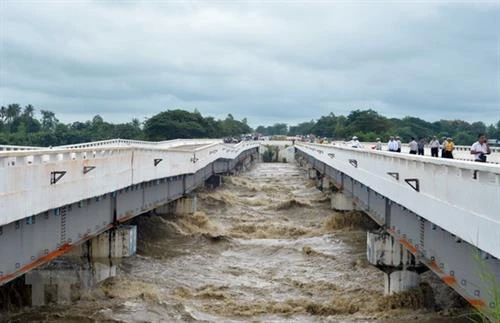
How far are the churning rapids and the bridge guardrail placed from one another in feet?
12.0

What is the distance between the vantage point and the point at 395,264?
21.0 m

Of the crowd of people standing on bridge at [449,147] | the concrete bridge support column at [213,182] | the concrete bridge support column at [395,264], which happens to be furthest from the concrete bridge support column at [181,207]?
the concrete bridge support column at [213,182]

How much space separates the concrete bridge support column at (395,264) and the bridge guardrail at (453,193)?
1.86 m

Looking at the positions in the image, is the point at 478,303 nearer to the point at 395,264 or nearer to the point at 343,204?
the point at 395,264

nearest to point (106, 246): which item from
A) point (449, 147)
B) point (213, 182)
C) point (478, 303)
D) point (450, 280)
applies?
point (450, 280)

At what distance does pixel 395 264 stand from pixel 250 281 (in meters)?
5.73

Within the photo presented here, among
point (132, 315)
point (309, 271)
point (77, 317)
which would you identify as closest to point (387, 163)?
A: point (309, 271)

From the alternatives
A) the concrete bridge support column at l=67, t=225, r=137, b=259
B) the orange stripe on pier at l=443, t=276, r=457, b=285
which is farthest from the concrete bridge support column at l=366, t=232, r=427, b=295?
the concrete bridge support column at l=67, t=225, r=137, b=259

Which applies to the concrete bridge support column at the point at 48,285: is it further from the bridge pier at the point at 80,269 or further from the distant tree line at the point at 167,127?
the distant tree line at the point at 167,127

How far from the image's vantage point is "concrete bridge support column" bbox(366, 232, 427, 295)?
67.6ft

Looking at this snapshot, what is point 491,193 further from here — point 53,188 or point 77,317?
point 77,317

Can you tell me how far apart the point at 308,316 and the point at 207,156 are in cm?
3052

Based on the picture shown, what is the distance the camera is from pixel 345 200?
4222 centimetres

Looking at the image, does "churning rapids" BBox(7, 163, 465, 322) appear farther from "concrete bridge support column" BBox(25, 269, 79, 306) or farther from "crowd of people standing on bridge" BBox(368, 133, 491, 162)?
"crowd of people standing on bridge" BBox(368, 133, 491, 162)
